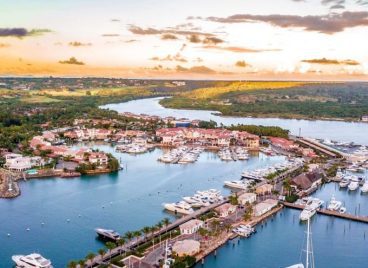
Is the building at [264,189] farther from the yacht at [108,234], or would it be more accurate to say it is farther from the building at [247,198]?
the yacht at [108,234]

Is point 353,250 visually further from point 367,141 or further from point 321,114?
point 321,114

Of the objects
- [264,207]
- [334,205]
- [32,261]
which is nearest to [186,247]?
[32,261]

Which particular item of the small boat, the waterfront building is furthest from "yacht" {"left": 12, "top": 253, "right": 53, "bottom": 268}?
the waterfront building

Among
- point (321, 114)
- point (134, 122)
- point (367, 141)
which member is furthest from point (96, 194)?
point (321, 114)

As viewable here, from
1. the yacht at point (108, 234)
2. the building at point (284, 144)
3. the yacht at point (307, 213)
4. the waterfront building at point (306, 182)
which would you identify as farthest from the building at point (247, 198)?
the building at point (284, 144)

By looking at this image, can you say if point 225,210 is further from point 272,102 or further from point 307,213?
point 272,102
